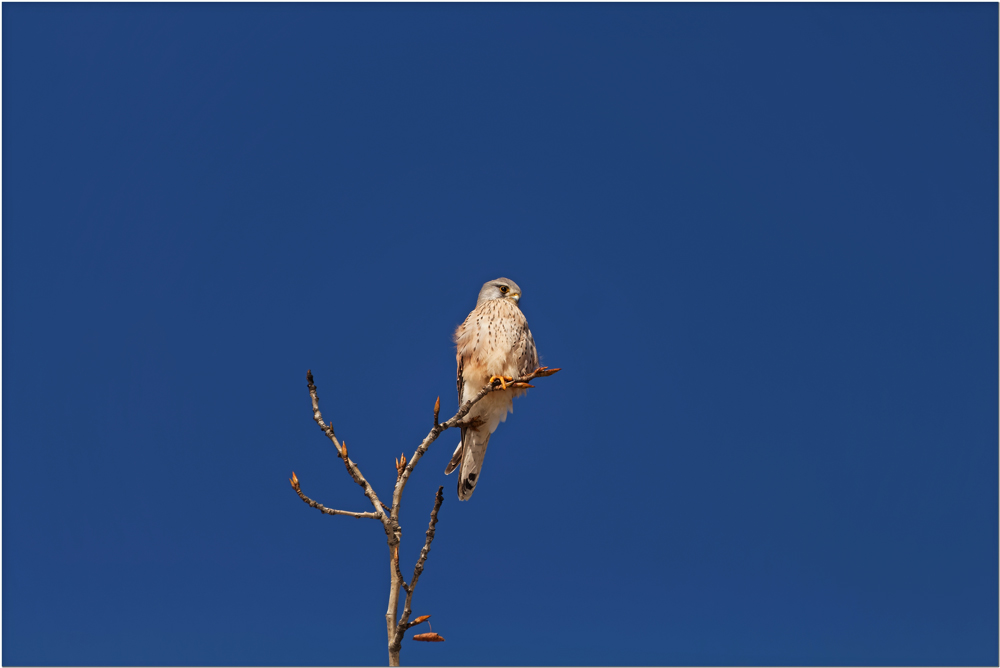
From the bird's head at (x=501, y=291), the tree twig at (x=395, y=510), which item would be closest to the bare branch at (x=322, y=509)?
the tree twig at (x=395, y=510)

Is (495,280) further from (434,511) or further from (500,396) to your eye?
(434,511)

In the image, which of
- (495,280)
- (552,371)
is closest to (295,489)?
(552,371)

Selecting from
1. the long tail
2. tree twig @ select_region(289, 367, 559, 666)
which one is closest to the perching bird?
the long tail

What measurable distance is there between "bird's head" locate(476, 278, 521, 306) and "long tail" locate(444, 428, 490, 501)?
1184mm

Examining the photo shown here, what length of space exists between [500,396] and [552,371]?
157cm

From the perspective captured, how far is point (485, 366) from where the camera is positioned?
5125mm

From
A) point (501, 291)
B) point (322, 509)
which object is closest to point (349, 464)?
point (322, 509)

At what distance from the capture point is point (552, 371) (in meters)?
3.43

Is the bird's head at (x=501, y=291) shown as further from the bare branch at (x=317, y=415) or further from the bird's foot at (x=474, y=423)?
the bare branch at (x=317, y=415)

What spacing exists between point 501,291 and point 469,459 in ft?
4.87

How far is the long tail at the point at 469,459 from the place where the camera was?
493 centimetres

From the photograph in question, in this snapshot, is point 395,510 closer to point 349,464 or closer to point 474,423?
point 349,464

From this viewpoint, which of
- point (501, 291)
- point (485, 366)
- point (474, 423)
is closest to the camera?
point (474, 423)

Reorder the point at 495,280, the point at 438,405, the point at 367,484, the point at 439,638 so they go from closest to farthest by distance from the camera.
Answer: the point at 439,638, the point at 367,484, the point at 438,405, the point at 495,280
